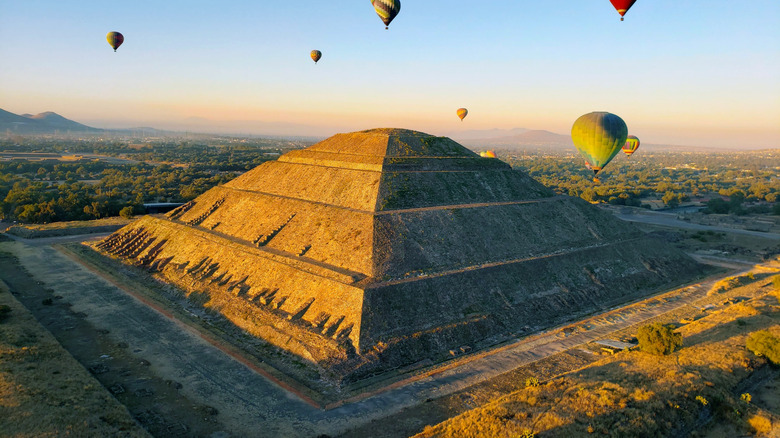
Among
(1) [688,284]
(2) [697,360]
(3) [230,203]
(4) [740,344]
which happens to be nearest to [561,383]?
(2) [697,360]

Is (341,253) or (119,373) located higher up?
(341,253)

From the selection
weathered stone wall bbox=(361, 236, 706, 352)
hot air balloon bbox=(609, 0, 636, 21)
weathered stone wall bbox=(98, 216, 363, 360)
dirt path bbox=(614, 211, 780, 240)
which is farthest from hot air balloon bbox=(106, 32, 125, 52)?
dirt path bbox=(614, 211, 780, 240)

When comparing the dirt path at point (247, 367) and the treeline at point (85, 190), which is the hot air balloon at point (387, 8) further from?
the treeline at point (85, 190)

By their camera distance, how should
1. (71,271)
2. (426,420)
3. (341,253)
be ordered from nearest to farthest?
(426,420) < (341,253) < (71,271)

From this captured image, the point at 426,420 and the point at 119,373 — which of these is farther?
the point at 119,373

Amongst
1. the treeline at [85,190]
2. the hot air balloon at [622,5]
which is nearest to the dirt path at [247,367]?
the hot air balloon at [622,5]

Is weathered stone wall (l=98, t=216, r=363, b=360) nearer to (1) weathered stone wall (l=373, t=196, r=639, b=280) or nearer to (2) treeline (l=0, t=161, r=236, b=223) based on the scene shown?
(1) weathered stone wall (l=373, t=196, r=639, b=280)

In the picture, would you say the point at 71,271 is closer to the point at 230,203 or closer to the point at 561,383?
the point at 230,203
